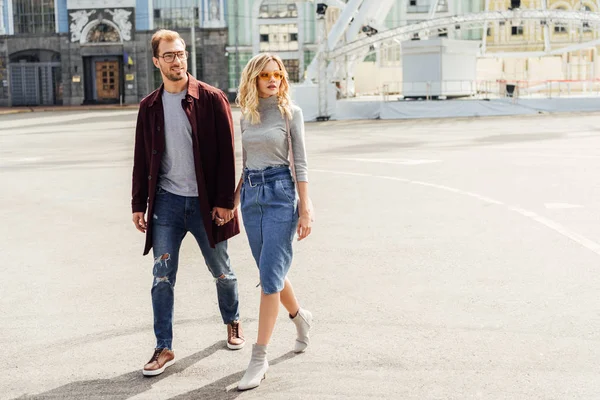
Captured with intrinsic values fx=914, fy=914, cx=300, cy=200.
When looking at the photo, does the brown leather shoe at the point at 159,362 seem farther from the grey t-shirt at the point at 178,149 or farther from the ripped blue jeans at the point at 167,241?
the grey t-shirt at the point at 178,149

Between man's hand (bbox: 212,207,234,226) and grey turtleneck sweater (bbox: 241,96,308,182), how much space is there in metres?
0.35

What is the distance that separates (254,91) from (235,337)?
152cm

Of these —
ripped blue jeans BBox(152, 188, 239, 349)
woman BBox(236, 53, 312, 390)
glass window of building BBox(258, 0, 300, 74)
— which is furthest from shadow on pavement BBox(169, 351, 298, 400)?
glass window of building BBox(258, 0, 300, 74)

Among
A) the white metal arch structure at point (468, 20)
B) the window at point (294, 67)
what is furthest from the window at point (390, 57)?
the white metal arch structure at point (468, 20)

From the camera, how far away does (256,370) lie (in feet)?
15.3

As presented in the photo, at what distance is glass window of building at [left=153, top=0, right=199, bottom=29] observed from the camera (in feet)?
204

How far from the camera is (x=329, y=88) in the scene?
35.1 metres

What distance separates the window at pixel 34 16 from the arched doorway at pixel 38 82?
1590 mm

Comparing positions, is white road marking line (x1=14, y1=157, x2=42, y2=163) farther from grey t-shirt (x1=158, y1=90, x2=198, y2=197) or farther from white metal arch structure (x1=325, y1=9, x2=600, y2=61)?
white metal arch structure (x1=325, y1=9, x2=600, y2=61)

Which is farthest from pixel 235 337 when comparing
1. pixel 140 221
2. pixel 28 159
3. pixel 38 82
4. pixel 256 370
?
pixel 38 82

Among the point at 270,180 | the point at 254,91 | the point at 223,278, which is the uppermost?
the point at 254,91

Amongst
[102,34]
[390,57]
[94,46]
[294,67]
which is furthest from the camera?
[102,34]

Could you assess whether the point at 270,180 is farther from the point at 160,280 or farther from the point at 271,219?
the point at 160,280

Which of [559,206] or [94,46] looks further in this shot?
[94,46]
